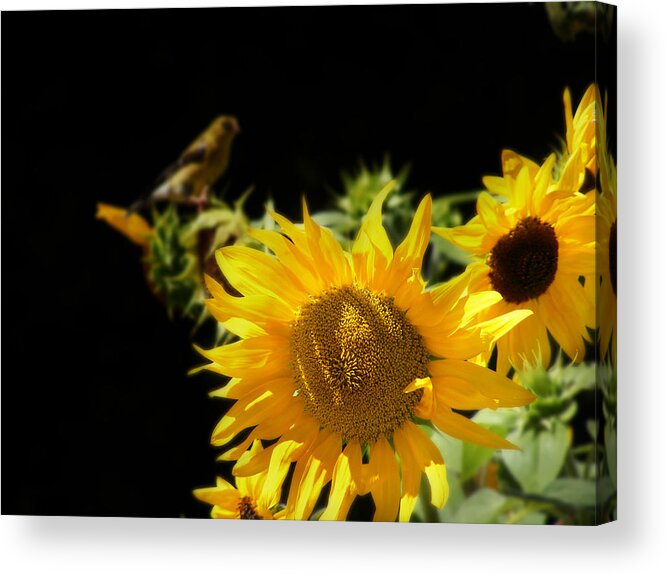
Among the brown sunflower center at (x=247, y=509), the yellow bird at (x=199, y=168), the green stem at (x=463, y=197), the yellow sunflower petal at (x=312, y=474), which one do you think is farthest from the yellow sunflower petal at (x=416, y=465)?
the yellow bird at (x=199, y=168)

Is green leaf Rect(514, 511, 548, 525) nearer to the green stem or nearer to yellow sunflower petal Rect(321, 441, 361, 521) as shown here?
yellow sunflower petal Rect(321, 441, 361, 521)

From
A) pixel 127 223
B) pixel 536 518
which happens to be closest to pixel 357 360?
pixel 536 518

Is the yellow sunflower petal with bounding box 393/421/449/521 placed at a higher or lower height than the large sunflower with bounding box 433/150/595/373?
lower

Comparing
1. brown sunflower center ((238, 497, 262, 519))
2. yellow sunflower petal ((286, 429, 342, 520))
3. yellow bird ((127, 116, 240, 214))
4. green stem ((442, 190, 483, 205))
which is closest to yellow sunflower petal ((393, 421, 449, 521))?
yellow sunflower petal ((286, 429, 342, 520))

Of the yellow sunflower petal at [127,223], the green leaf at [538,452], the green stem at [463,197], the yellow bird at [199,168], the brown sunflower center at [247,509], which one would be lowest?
the brown sunflower center at [247,509]

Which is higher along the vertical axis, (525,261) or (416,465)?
(525,261)

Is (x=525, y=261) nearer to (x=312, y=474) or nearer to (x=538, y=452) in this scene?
(x=538, y=452)

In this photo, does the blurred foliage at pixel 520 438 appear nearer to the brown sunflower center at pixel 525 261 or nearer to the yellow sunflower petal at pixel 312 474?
the brown sunflower center at pixel 525 261
